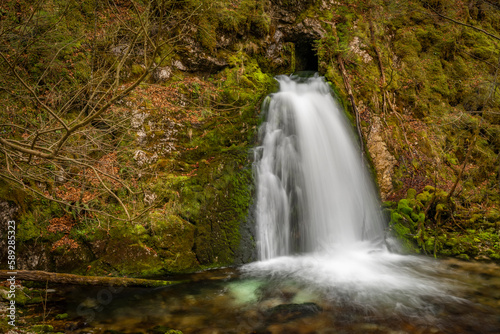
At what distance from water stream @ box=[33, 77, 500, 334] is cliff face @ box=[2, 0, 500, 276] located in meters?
0.53

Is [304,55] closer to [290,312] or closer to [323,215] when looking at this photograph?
[323,215]

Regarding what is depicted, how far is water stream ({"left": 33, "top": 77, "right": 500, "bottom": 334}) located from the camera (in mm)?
3709

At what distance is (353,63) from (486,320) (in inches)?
298

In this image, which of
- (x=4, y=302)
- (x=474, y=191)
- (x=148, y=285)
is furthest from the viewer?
(x=474, y=191)

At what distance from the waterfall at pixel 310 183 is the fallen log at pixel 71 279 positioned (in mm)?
2483

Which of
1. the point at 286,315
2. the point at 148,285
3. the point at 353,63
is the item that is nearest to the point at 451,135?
the point at 353,63

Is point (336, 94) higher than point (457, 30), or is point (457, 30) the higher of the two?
point (457, 30)

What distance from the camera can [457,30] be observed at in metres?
10.9

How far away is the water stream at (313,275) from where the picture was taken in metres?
3.71

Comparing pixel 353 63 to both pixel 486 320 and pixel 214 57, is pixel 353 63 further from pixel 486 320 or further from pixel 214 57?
pixel 486 320

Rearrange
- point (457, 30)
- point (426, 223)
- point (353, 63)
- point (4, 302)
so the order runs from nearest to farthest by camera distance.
A: point (4, 302), point (426, 223), point (353, 63), point (457, 30)

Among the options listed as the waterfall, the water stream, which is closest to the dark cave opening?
the water stream

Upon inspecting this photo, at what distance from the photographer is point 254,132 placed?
7277 millimetres

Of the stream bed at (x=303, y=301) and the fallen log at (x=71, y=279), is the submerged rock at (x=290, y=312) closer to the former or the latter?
the stream bed at (x=303, y=301)
